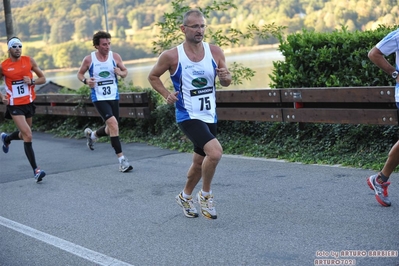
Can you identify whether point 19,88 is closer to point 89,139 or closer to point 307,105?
point 89,139

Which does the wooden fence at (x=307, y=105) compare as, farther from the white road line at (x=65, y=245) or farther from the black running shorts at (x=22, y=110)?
the white road line at (x=65, y=245)

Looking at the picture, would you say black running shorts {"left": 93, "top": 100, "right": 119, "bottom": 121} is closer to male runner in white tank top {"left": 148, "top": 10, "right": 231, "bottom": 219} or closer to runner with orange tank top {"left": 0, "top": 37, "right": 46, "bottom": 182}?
runner with orange tank top {"left": 0, "top": 37, "right": 46, "bottom": 182}

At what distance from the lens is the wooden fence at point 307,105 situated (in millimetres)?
9023

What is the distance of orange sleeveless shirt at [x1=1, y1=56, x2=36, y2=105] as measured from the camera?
1020 cm

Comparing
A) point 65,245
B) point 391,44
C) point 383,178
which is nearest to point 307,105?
point 383,178

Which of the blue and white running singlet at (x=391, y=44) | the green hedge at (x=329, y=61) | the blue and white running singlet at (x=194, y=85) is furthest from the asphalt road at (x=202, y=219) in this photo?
the green hedge at (x=329, y=61)

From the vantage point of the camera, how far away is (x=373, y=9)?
13156 millimetres

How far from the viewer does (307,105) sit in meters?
10.3

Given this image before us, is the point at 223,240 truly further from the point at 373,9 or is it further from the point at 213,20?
the point at 213,20

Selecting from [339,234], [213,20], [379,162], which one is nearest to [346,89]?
[379,162]

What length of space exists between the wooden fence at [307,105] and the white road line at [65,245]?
4668mm

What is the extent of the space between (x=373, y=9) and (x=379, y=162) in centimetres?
535

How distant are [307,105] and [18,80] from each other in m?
4.37

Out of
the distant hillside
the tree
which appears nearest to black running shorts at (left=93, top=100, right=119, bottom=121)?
the distant hillside
